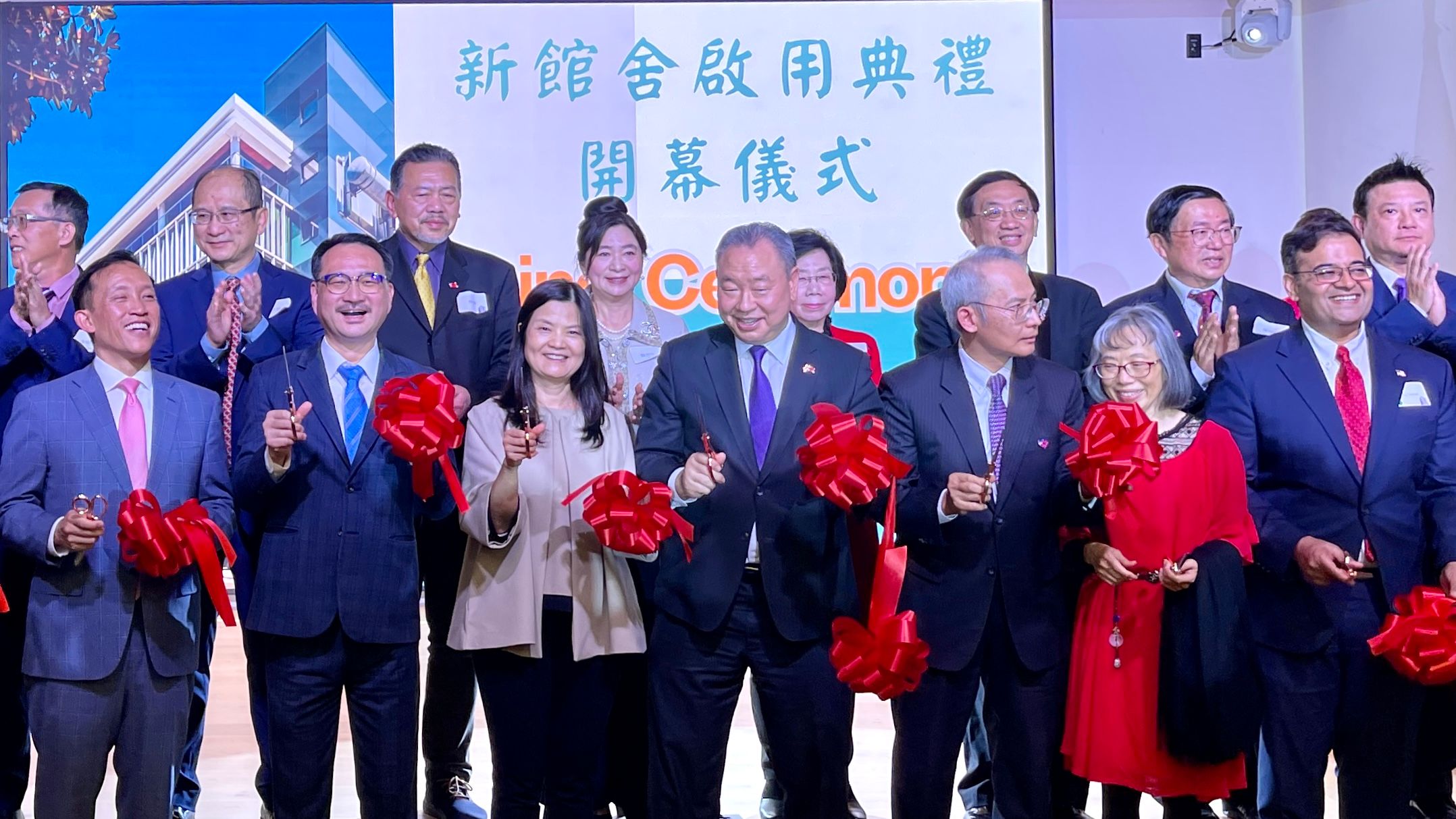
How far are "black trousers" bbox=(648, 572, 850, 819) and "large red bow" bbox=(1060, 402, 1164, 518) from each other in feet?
2.51

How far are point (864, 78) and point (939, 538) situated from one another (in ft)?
9.62

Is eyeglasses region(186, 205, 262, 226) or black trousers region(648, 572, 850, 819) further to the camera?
eyeglasses region(186, 205, 262, 226)

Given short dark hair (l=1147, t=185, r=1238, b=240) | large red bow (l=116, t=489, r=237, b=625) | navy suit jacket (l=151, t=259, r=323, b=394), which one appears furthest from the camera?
short dark hair (l=1147, t=185, r=1238, b=240)

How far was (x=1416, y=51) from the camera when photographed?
591 centimetres

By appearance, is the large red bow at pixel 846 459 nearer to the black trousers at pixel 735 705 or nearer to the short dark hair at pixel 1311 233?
the black trousers at pixel 735 705

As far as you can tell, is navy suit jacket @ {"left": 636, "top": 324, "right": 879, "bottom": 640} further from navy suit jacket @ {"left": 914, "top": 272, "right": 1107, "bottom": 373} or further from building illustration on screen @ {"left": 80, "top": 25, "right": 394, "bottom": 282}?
building illustration on screen @ {"left": 80, "top": 25, "right": 394, "bottom": 282}

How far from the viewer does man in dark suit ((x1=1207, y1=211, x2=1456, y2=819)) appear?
353 centimetres

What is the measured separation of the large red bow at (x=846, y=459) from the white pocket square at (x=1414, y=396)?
1398 millimetres

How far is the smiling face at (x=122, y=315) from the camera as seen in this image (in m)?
3.50

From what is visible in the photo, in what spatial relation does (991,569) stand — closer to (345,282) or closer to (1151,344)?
(1151,344)

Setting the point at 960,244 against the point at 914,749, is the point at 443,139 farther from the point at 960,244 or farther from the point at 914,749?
the point at 914,749

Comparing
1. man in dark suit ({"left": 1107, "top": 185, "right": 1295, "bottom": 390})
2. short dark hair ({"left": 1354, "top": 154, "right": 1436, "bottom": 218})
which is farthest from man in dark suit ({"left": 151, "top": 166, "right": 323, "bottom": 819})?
short dark hair ({"left": 1354, "top": 154, "right": 1436, "bottom": 218})

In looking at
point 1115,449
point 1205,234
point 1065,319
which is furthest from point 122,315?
point 1205,234

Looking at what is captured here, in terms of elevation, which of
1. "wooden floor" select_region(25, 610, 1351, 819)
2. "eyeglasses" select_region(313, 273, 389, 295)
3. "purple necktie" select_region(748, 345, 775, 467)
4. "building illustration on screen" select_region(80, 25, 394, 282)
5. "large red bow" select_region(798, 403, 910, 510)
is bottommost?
"wooden floor" select_region(25, 610, 1351, 819)
